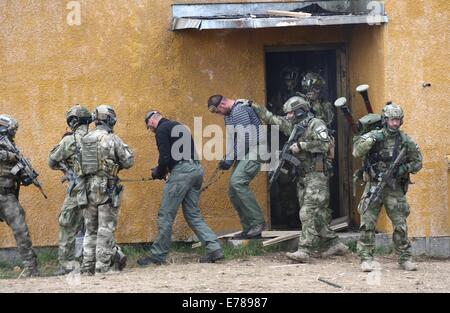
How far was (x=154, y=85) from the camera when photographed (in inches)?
517

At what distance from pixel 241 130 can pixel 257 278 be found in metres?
2.14

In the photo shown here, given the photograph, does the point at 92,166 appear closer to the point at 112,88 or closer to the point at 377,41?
the point at 112,88

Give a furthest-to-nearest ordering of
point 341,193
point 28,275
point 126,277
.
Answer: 1. point 341,193
2. point 28,275
3. point 126,277

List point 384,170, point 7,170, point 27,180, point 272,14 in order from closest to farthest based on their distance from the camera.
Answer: point 384,170, point 7,170, point 27,180, point 272,14

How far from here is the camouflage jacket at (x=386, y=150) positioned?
37.1ft

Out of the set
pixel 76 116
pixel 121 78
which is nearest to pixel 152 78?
pixel 121 78

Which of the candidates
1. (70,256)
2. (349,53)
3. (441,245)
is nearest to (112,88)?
(70,256)

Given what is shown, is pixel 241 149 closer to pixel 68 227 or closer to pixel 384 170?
pixel 384 170

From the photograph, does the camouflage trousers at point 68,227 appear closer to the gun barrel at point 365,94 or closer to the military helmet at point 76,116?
the military helmet at point 76,116

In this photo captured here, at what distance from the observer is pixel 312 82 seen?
13258 mm

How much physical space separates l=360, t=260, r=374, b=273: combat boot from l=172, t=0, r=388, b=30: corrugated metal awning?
2.93 metres

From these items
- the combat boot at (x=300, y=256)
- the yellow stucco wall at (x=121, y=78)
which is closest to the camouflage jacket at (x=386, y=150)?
the combat boot at (x=300, y=256)

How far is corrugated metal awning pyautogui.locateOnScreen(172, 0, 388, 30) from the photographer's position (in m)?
12.4

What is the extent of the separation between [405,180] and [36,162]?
460cm
